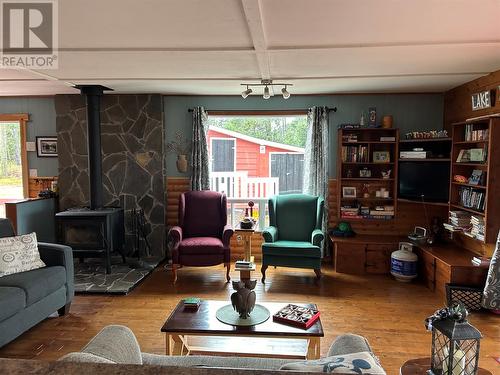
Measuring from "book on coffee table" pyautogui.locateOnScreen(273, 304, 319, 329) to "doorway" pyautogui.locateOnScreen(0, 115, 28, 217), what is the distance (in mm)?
4935

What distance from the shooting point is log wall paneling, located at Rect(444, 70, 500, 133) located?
3873 millimetres

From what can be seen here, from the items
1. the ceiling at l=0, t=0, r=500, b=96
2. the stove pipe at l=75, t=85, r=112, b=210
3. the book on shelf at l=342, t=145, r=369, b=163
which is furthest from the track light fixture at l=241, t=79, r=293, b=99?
the stove pipe at l=75, t=85, r=112, b=210

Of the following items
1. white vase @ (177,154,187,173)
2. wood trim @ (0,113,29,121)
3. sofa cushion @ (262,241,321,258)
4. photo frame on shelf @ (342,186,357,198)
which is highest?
wood trim @ (0,113,29,121)

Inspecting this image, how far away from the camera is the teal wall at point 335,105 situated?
5.20 m

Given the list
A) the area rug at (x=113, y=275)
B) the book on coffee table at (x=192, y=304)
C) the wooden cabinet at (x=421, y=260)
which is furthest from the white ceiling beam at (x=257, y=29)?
the area rug at (x=113, y=275)

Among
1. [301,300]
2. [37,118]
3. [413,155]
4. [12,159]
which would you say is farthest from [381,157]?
[12,159]

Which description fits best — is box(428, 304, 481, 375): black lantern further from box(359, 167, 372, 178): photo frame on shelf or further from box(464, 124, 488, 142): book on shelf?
box(359, 167, 372, 178): photo frame on shelf

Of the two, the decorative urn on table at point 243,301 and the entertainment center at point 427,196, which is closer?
the decorative urn on table at point 243,301

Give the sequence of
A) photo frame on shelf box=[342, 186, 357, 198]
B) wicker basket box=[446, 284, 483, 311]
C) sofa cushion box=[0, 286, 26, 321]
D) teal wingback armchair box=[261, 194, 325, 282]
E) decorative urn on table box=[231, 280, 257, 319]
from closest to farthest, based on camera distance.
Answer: decorative urn on table box=[231, 280, 257, 319], sofa cushion box=[0, 286, 26, 321], wicker basket box=[446, 284, 483, 311], teal wingback armchair box=[261, 194, 325, 282], photo frame on shelf box=[342, 186, 357, 198]

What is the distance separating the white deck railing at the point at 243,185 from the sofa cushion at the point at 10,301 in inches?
125

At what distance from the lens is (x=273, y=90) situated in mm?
4953

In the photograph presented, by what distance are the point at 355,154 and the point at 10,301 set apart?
4151 millimetres

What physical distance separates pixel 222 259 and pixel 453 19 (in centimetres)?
328

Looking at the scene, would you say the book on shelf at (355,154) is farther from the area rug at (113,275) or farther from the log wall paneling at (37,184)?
the log wall paneling at (37,184)
